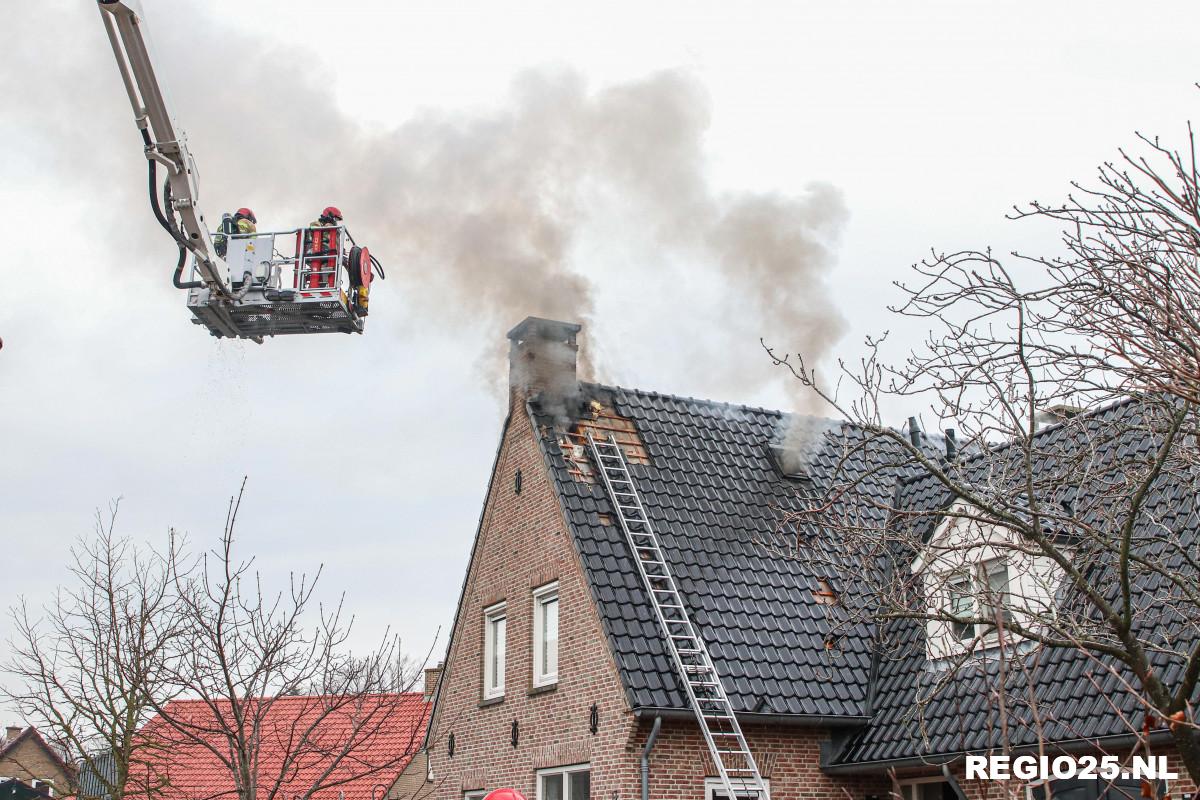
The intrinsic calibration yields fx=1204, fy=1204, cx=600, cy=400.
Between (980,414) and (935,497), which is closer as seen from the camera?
(980,414)

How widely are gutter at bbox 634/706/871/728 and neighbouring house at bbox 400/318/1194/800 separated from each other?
0.02m

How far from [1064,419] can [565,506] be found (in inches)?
309

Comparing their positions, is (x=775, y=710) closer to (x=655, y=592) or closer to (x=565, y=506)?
(x=655, y=592)

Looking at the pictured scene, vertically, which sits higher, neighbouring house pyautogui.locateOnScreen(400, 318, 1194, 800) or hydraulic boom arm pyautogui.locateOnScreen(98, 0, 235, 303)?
hydraulic boom arm pyautogui.locateOnScreen(98, 0, 235, 303)

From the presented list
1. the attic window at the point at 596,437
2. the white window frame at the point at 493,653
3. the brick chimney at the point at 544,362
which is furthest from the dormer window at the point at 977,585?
the white window frame at the point at 493,653

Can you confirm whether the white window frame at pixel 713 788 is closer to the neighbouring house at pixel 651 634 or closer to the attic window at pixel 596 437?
the neighbouring house at pixel 651 634

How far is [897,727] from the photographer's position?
1294 cm

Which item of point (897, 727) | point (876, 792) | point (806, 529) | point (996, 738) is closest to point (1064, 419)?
point (996, 738)

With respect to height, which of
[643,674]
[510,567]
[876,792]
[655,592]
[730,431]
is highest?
[730,431]

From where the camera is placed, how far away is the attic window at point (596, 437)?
15.5m

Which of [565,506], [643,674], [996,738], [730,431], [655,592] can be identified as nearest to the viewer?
[996,738]

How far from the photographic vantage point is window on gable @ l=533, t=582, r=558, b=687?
1482 centimetres

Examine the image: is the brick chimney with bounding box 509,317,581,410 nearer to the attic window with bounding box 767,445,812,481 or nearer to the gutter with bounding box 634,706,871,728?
the attic window with bounding box 767,445,812,481

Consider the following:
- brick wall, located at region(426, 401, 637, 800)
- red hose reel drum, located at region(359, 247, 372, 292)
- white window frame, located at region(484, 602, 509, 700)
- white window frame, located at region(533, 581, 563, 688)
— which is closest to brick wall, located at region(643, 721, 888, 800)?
brick wall, located at region(426, 401, 637, 800)
